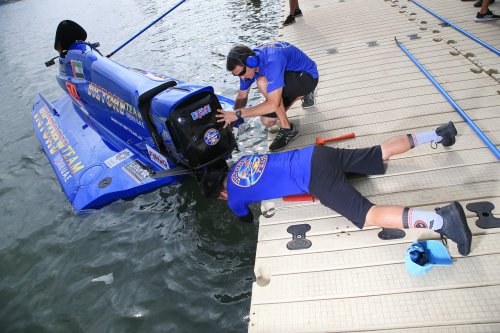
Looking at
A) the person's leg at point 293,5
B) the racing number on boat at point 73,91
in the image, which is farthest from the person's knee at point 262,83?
the person's leg at point 293,5

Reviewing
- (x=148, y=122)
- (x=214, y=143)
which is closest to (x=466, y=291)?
(x=214, y=143)

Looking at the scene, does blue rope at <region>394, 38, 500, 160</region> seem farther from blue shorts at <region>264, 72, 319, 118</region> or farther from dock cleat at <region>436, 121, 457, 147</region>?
blue shorts at <region>264, 72, 319, 118</region>

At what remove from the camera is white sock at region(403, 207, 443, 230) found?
87.5 inches

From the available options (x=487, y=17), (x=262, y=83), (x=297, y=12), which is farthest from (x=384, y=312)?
(x=297, y=12)

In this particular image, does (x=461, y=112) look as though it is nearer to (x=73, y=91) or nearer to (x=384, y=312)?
(x=384, y=312)

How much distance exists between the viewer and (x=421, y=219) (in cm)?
228

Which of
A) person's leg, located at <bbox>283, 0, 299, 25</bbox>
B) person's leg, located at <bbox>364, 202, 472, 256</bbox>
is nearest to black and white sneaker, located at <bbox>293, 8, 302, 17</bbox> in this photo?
person's leg, located at <bbox>283, 0, 299, 25</bbox>

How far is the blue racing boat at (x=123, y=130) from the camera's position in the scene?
3328 millimetres

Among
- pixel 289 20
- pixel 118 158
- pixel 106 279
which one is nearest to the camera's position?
pixel 106 279

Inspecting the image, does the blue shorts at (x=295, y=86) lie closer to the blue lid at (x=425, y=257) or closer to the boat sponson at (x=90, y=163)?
the boat sponson at (x=90, y=163)

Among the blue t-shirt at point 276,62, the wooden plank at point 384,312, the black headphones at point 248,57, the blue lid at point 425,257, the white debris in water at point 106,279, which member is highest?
the black headphones at point 248,57

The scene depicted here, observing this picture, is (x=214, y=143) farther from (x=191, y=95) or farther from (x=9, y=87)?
(x=9, y=87)

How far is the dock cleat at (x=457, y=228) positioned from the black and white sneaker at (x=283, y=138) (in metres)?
2.08

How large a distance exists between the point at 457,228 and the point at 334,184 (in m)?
0.85
